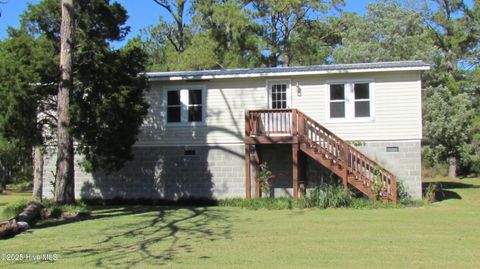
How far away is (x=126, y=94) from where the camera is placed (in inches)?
704

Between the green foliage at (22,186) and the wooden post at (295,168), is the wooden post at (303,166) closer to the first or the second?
the wooden post at (295,168)

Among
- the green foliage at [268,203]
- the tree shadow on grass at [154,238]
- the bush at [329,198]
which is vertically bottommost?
the tree shadow on grass at [154,238]

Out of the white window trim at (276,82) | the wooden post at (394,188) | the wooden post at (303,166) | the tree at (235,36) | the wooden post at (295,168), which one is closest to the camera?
the wooden post at (394,188)

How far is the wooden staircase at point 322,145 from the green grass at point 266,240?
1.39 m

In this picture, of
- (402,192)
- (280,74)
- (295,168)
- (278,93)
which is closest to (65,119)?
(295,168)

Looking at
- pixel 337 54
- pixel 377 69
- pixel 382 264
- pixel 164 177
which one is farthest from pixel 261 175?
pixel 337 54

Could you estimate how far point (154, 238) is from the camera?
11703 mm

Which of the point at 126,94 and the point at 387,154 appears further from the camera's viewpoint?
the point at 387,154

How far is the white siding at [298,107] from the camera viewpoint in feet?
64.7

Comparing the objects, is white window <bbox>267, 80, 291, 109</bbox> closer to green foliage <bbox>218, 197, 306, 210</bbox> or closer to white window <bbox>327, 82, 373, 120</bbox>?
white window <bbox>327, 82, 373, 120</bbox>

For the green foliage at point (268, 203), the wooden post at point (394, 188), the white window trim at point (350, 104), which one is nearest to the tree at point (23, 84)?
the green foliage at point (268, 203)

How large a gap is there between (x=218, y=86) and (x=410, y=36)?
22158mm

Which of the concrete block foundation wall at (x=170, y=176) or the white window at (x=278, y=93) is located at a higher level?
the white window at (x=278, y=93)

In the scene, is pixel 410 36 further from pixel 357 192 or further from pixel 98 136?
pixel 98 136
